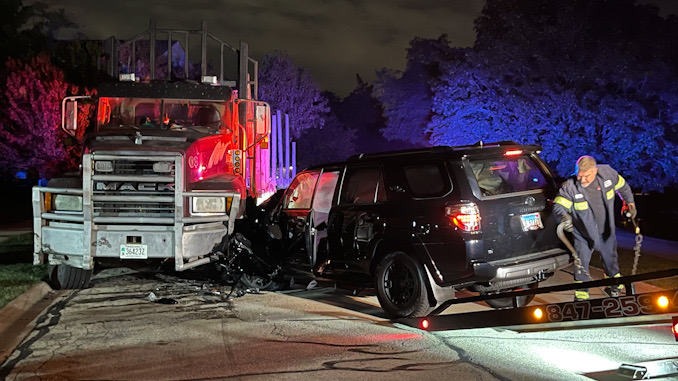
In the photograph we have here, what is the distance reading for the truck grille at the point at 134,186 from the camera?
9.54 m

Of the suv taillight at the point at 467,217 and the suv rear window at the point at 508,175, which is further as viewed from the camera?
the suv rear window at the point at 508,175

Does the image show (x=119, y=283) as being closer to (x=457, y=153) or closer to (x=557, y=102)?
(x=457, y=153)

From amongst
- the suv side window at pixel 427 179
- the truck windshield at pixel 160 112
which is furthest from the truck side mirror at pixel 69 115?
the suv side window at pixel 427 179

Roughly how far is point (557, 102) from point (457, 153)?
15.0 metres

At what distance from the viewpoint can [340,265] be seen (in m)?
8.59

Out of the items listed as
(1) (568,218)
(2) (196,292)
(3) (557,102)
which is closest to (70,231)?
(2) (196,292)

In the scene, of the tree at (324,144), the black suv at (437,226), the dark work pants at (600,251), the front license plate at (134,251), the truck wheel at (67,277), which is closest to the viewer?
the black suv at (437,226)

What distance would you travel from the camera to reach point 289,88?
61062 mm

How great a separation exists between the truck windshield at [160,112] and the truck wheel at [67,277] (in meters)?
2.34

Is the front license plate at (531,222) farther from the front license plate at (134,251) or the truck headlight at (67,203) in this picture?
the truck headlight at (67,203)

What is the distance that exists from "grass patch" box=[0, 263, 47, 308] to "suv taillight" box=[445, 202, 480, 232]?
5.75 metres

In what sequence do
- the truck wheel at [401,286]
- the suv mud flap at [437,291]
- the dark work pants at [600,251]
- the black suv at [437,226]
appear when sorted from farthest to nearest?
the dark work pants at [600,251] → the truck wheel at [401,286] → the suv mud flap at [437,291] → the black suv at [437,226]

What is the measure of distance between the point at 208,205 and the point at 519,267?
4613mm

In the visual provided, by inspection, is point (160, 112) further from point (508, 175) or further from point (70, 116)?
point (508, 175)
